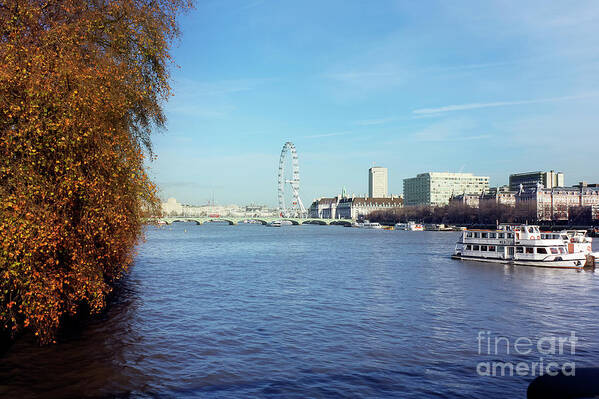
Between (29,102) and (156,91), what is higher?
(156,91)

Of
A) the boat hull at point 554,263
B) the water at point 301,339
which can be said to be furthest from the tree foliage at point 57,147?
the boat hull at point 554,263

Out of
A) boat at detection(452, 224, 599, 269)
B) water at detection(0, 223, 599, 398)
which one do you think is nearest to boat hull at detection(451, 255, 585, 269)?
boat at detection(452, 224, 599, 269)

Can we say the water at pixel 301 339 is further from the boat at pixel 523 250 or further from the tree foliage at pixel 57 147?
the boat at pixel 523 250

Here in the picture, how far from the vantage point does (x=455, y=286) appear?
123 feet

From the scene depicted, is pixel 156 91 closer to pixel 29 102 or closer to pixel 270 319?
pixel 29 102

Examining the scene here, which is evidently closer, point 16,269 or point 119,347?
point 16,269

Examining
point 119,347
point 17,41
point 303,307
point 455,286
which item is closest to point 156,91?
point 17,41

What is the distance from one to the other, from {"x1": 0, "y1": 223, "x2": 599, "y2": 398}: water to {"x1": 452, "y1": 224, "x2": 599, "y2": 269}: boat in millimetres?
12217

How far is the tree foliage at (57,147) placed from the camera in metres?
12.6

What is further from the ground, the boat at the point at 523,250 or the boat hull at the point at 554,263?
the boat at the point at 523,250

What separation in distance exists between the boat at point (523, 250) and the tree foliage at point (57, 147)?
158 ft

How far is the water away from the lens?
587 inches

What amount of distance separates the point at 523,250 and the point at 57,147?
170ft

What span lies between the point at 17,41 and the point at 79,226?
535 cm
